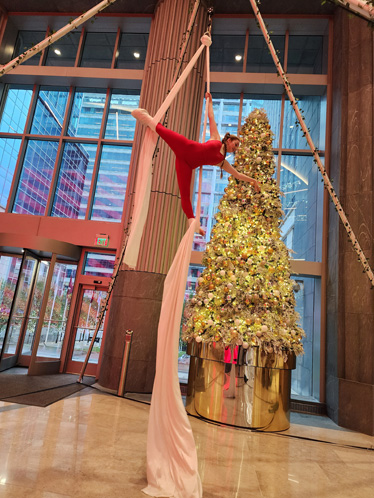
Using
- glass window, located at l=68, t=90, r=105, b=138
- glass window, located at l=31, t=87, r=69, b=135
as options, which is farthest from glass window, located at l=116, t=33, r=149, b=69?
glass window, located at l=31, t=87, r=69, b=135

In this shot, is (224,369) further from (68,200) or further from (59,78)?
(59,78)

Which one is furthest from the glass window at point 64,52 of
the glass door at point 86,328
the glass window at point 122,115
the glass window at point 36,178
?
the glass door at point 86,328

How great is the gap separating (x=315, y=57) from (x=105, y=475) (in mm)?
9763

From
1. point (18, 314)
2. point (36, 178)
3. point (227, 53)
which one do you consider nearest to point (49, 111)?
point (36, 178)

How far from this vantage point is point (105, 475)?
277 cm

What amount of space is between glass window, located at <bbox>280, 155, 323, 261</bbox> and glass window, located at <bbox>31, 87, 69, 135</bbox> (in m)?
5.95

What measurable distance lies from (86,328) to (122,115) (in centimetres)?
550

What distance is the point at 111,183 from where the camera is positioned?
8734 millimetres

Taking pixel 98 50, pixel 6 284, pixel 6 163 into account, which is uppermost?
pixel 98 50

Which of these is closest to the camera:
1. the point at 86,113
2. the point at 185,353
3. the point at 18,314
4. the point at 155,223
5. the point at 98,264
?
the point at 155,223

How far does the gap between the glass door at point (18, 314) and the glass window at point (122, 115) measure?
12.4ft

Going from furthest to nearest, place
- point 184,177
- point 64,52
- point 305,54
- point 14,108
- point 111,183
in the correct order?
point 64,52, point 14,108, point 305,54, point 111,183, point 184,177

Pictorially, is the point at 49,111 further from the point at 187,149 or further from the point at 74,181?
the point at 187,149

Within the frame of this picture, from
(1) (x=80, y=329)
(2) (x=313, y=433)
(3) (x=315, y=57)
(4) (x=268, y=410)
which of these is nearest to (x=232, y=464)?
(4) (x=268, y=410)
